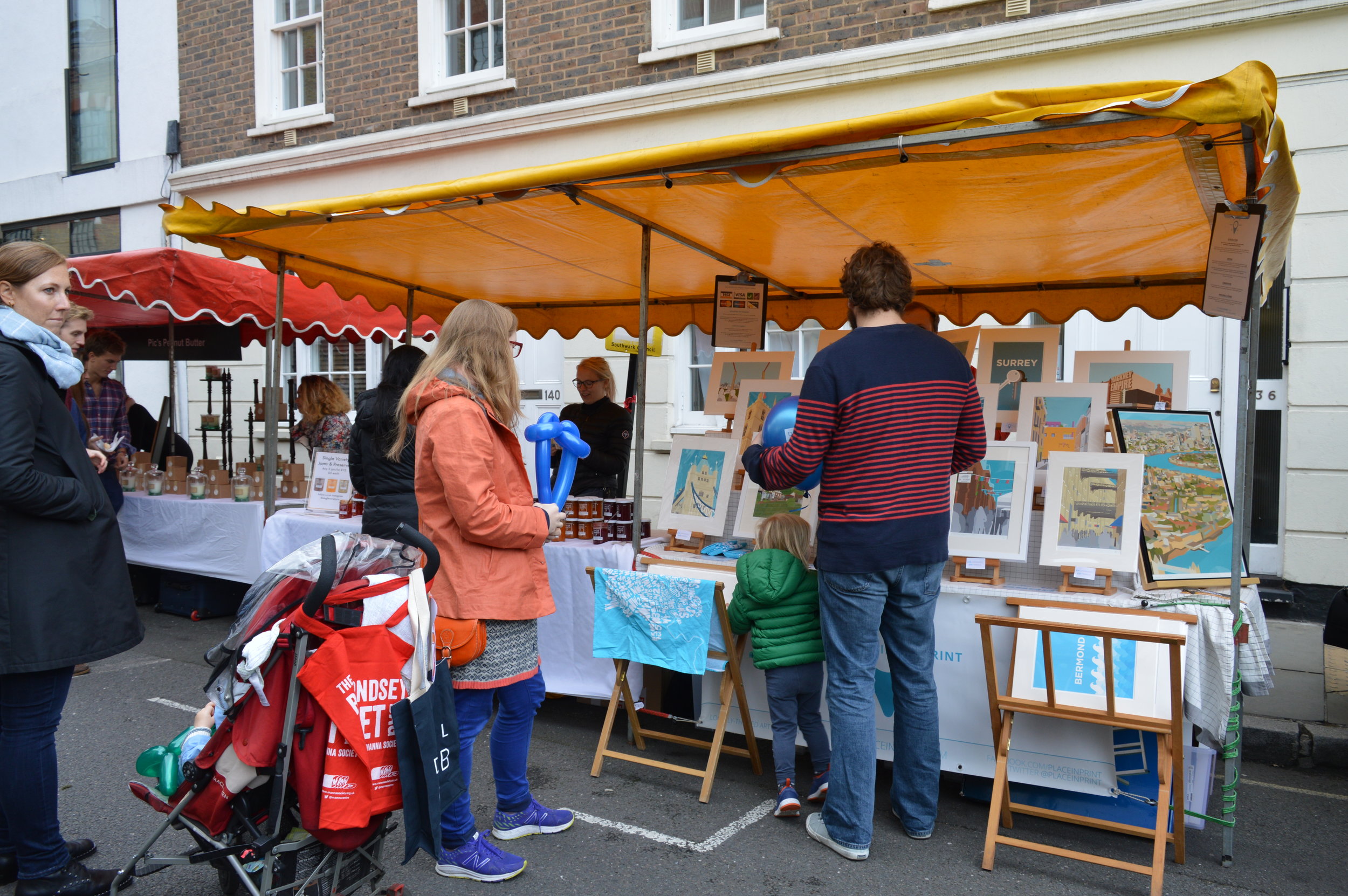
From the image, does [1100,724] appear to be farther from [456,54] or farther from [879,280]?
[456,54]

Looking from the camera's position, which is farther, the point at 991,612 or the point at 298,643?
the point at 991,612

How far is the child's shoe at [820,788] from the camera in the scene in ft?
12.0

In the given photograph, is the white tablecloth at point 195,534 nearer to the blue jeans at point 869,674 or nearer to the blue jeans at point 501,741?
the blue jeans at point 501,741

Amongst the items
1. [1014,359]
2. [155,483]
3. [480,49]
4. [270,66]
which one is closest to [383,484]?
[1014,359]

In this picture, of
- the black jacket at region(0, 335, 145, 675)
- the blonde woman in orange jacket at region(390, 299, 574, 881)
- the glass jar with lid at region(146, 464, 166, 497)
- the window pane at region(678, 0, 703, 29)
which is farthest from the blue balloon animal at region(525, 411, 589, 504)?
the window pane at region(678, 0, 703, 29)

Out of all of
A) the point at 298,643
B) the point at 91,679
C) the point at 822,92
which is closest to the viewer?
the point at 298,643

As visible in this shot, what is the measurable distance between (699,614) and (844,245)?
2159 millimetres

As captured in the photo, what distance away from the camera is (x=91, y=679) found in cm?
544

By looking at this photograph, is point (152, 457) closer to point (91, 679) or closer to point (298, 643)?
point (91, 679)

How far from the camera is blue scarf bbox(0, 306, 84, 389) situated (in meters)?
2.67

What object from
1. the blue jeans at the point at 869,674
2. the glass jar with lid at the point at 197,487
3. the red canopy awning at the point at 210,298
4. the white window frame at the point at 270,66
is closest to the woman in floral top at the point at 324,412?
the red canopy awning at the point at 210,298

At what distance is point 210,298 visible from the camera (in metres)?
6.73

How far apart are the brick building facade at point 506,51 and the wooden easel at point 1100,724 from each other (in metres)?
5.94

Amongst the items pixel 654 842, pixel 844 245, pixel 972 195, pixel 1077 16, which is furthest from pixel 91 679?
pixel 1077 16
